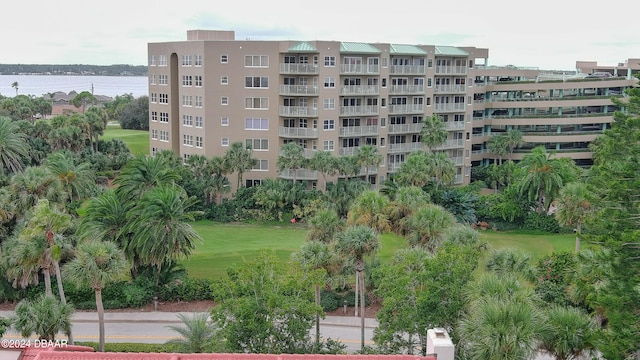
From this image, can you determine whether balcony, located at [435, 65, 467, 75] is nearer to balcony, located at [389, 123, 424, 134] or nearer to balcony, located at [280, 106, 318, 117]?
balcony, located at [389, 123, 424, 134]

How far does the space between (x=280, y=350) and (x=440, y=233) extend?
15.1 meters

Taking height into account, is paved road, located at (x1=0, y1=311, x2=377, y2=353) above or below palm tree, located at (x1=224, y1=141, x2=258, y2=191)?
below

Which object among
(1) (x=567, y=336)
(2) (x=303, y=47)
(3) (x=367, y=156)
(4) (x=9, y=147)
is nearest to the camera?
(1) (x=567, y=336)

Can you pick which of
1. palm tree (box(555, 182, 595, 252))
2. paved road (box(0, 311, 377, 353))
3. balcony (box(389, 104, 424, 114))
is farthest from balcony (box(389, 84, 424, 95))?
paved road (box(0, 311, 377, 353))

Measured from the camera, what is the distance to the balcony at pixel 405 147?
71.6 m

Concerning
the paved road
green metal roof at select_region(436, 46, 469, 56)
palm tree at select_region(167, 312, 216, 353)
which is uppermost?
green metal roof at select_region(436, 46, 469, 56)

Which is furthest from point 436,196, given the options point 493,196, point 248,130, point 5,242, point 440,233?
point 5,242

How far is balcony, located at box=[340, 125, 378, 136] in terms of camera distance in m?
67.2

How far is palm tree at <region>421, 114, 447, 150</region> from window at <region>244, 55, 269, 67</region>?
18308 mm

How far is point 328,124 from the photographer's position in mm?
65938

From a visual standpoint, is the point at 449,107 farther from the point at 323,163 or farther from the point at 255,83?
the point at 255,83

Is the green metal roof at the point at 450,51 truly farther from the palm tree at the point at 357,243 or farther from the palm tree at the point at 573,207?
the palm tree at the point at 357,243

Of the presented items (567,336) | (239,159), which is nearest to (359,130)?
(239,159)

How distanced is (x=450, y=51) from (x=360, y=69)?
1355 cm
